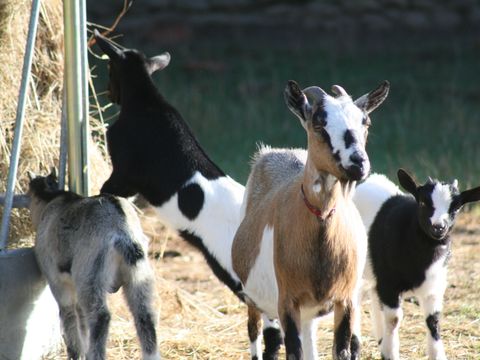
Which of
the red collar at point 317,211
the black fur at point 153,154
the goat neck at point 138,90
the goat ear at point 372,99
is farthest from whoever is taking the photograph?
the goat neck at point 138,90

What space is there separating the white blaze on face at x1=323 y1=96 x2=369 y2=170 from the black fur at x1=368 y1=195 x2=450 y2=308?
1.39m

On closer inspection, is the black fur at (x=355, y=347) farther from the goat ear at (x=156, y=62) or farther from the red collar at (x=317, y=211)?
the goat ear at (x=156, y=62)

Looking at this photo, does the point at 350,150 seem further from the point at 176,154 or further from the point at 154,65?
the point at 154,65

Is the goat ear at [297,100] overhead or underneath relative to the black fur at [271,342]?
overhead

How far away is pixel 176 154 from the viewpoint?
6422 mm

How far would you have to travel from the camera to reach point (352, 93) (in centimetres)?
1329

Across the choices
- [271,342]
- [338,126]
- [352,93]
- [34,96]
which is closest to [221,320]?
[271,342]

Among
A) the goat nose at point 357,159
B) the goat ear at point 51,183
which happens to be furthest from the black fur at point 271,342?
the goat nose at point 357,159

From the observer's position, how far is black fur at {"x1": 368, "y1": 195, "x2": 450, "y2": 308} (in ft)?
19.0

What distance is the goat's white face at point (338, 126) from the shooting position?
4402mm

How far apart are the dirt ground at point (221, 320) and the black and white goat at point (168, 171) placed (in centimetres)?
50

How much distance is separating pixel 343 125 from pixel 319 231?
48 cm

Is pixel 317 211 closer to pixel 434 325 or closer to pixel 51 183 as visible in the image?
pixel 434 325

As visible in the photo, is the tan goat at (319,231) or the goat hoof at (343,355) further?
the goat hoof at (343,355)
